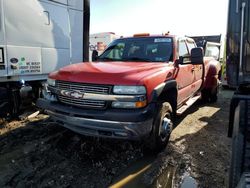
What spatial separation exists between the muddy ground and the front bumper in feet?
1.82

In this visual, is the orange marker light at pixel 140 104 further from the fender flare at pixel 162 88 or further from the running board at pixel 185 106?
the running board at pixel 185 106

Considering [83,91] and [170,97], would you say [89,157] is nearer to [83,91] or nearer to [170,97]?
[83,91]

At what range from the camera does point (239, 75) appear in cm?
280

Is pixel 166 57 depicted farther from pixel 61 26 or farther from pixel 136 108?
pixel 61 26

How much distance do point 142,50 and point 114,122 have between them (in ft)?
6.94

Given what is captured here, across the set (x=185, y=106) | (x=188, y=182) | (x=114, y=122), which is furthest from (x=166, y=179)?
(x=185, y=106)

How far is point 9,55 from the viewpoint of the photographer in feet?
17.4

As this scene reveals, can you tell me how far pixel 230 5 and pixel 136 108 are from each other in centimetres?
170

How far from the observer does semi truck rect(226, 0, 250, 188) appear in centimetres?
244

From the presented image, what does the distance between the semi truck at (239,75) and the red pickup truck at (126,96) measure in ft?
3.91

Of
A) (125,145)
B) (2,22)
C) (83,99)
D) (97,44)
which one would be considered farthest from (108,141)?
(97,44)

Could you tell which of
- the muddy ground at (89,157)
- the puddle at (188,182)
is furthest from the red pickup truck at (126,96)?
the puddle at (188,182)

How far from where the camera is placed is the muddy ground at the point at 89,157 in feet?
11.6

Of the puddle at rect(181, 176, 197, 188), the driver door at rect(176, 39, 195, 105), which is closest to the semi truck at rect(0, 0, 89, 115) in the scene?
the driver door at rect(176, 39, 195, 105)
